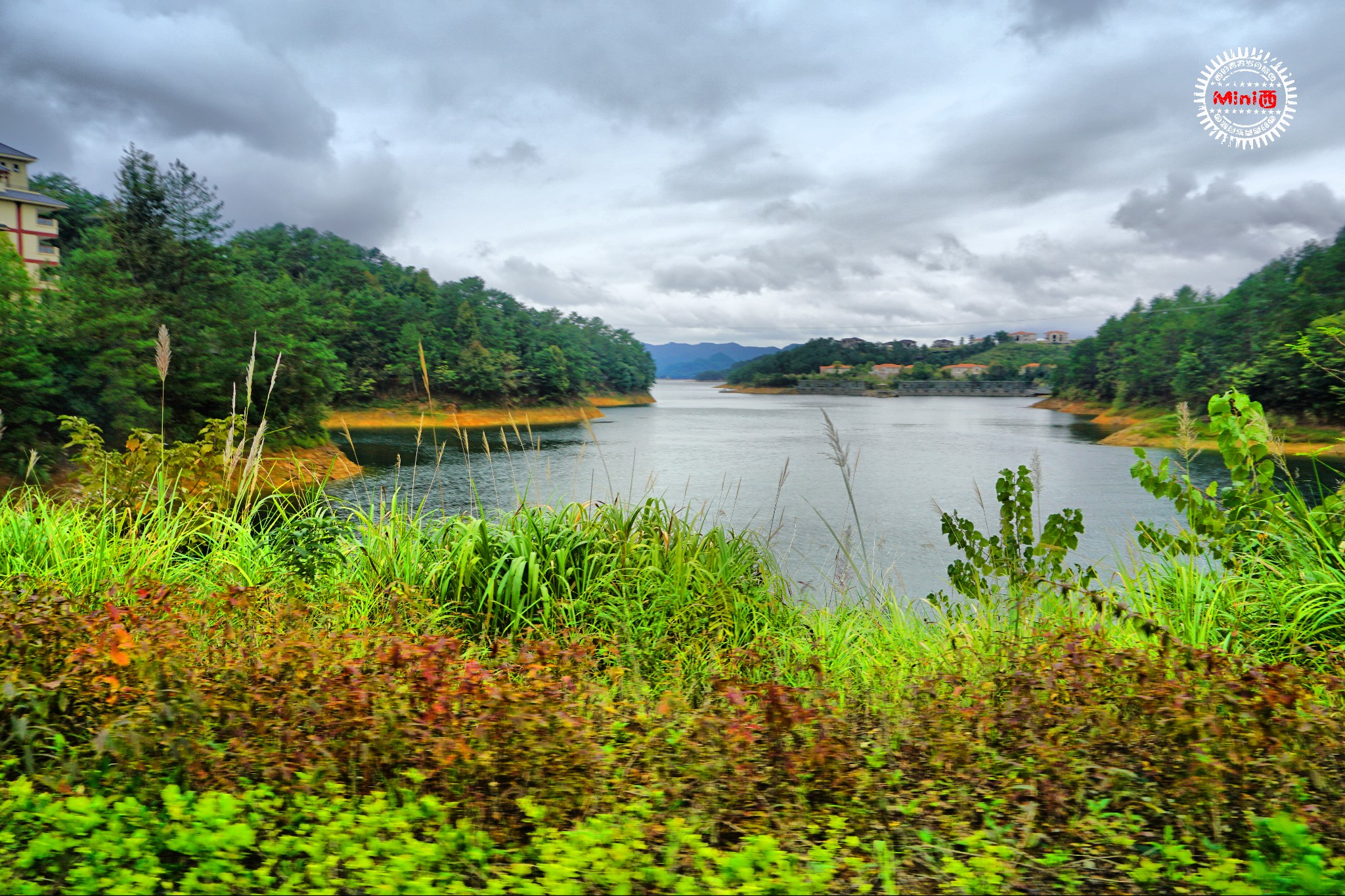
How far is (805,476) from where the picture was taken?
21219 mm

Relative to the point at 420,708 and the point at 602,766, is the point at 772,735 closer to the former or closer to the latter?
the point at 602,766

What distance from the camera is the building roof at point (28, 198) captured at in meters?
30.0

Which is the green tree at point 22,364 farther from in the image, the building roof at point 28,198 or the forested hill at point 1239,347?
the forested hill at point 1239,347

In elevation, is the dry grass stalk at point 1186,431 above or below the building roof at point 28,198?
below

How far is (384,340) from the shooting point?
4534cm

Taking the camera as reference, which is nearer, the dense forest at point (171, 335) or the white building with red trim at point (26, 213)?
the dense forest at point (171, 335)

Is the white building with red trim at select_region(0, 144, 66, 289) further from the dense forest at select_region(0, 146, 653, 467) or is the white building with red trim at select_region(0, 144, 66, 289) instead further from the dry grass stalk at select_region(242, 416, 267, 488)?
the dry grass stalk at select_region(242, 416, 267, 488)

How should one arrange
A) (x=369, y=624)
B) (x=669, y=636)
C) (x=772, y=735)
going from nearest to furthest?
(x=772, y=735), (x=369, y=624), (x=669, y=636)

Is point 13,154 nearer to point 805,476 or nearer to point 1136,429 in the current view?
point 805,476

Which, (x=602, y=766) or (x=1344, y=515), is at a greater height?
(x=1344, y=515)

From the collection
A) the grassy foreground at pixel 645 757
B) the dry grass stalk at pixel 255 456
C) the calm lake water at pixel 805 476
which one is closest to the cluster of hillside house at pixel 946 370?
the calm lake water at pixel 805 476

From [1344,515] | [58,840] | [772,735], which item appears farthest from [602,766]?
[1344,515]

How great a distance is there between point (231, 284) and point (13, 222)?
16780 millimetres

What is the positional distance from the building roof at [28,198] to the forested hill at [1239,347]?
1824 inches
